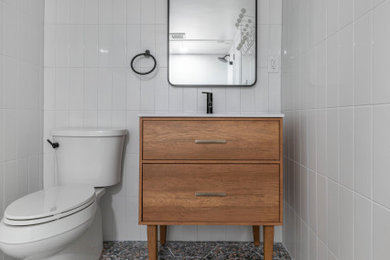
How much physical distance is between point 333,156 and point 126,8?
1.56 meters

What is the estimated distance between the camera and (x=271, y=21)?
171cm

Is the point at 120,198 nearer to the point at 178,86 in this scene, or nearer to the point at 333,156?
the point at 178,86

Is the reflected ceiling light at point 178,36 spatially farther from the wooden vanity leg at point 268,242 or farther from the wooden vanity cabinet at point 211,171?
the wooden vanity leg at point 268,242

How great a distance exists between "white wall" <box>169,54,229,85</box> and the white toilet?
56 cm

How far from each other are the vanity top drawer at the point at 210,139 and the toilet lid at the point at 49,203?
1.17 feet

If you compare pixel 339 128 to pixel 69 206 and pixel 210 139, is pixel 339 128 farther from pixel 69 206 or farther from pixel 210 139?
pixel 69 206

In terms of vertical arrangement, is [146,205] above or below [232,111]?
below

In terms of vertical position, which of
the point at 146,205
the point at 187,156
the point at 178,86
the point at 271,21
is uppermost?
the point at 271,21

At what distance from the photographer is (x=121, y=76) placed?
5.65 feet

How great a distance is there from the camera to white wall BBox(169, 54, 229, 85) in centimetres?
170

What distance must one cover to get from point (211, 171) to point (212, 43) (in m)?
0.92

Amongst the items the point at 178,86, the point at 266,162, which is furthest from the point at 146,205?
the point at 178,86

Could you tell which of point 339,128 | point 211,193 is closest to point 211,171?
point 211,193

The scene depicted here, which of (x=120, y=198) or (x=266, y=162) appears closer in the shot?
(x=266, y=162)
